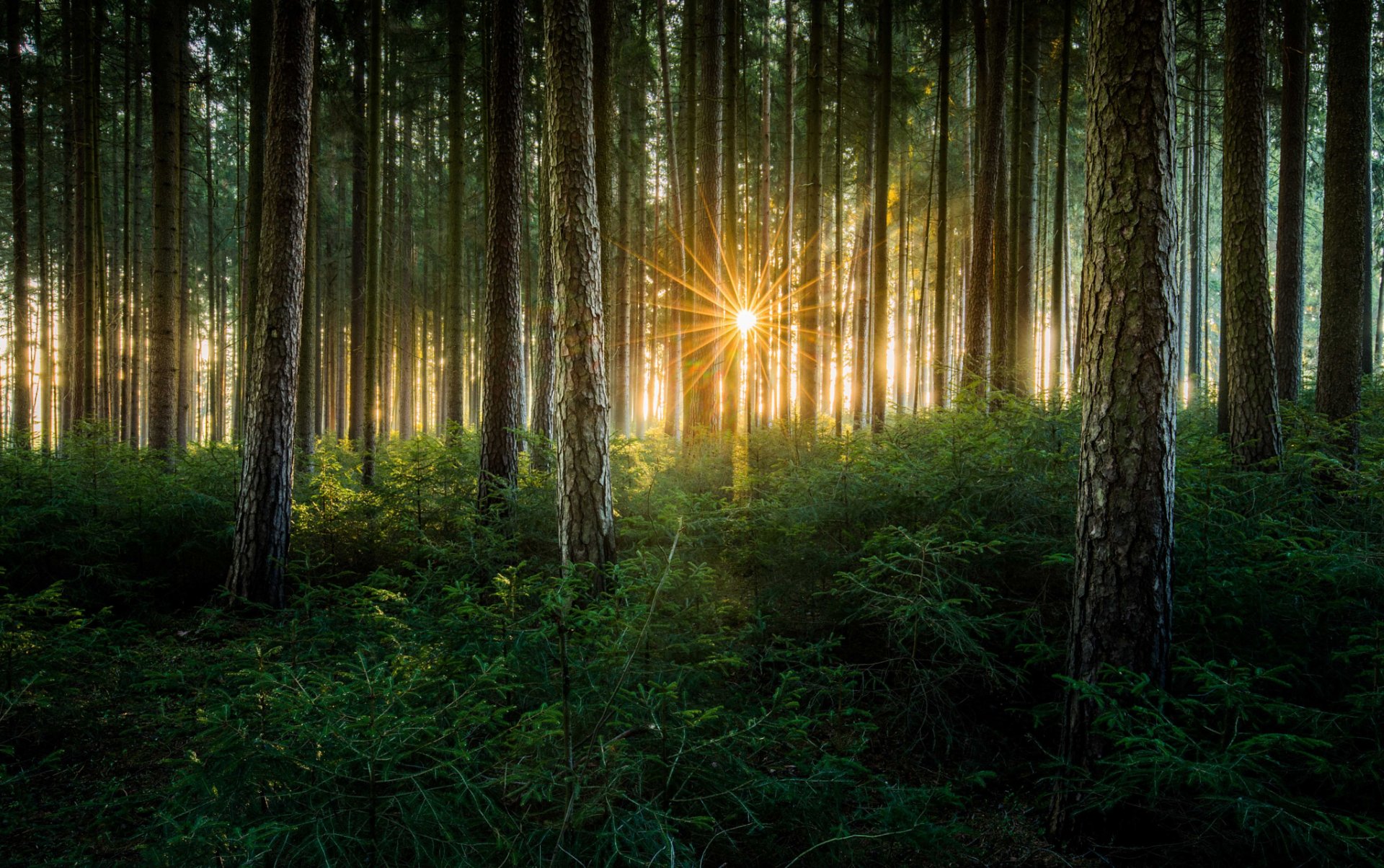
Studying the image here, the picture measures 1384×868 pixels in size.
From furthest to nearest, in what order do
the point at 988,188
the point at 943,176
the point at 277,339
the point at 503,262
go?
the point at 943,176 → the point at 988,188 → the point at 503,262 → the point at 277,339

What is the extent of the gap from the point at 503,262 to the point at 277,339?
9.28 feet

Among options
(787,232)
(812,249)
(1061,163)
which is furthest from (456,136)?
(1061,163)

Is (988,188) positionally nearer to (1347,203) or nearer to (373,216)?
(1347,203)

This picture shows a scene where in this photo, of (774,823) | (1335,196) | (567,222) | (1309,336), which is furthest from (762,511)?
(1309,336)

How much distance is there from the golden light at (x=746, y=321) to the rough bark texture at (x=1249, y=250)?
820 cm

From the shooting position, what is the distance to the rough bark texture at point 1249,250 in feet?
21.1

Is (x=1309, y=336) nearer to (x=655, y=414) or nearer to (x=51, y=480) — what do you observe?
(x=655, y=414)

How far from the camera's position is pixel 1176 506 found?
15.4 feet

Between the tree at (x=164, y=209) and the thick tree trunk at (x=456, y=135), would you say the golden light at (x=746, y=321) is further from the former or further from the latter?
the tree at (x=164, y=209)

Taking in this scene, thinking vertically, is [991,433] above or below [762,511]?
above

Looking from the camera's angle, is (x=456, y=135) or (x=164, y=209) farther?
(x=456, y=135)

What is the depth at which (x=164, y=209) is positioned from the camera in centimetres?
967

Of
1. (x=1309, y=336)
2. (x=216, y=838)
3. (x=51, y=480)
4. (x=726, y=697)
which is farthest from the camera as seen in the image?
(x=1309, y=336)

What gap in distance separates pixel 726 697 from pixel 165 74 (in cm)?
1309
